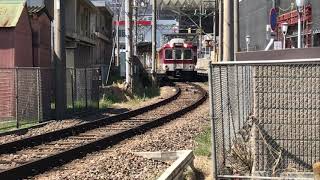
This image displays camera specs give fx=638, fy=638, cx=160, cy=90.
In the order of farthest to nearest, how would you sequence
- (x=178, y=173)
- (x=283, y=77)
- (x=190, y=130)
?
(x=190, y=130) → (x=178, y=173) → (x=283, y=77)

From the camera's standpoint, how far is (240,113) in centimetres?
934

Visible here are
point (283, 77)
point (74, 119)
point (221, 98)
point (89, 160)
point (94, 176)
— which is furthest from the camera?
point (74, 119)

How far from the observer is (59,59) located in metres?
22.2

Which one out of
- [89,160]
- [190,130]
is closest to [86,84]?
[190,130]

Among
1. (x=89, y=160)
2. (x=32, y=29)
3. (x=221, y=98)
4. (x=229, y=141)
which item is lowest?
(x=89, y=160)

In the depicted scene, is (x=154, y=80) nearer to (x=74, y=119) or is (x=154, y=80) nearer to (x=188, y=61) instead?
(x=188, y=61)

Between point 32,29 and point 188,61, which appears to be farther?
point 188,61

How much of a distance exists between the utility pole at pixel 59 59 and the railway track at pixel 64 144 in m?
1.85

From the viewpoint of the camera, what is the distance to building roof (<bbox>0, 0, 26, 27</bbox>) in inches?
891

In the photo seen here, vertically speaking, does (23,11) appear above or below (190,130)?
above

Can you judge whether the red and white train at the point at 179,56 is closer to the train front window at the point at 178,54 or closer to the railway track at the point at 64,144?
the train front window at the point at 178,54

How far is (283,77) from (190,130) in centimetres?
1063

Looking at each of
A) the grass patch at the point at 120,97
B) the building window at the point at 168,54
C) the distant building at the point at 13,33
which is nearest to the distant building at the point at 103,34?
the building window at the point at 168,54

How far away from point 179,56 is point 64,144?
138 feet
